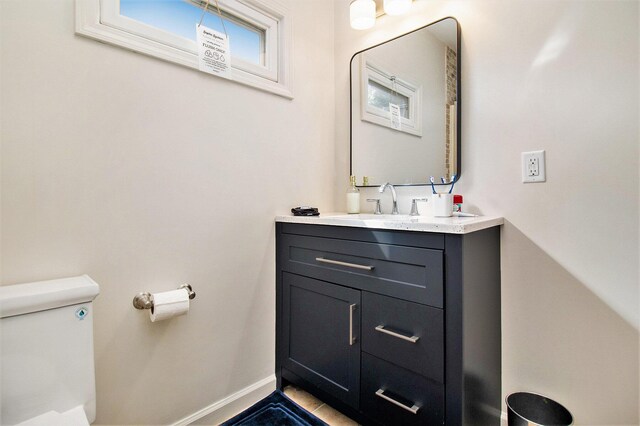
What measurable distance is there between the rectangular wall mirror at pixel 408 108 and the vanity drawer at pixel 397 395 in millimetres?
897

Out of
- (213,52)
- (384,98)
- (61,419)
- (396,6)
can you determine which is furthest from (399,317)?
(396,6)

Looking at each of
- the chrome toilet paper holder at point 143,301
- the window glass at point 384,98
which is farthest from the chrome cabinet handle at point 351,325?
the window glass at point 384,98

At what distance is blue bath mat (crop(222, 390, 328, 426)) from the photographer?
137 centimetres

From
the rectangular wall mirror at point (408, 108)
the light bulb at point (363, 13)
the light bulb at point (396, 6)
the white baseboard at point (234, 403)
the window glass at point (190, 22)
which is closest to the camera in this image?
the window glass at point (190, 22)

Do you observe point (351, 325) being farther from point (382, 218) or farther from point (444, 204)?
point (444, 204)

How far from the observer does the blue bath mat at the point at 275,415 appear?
1.37m

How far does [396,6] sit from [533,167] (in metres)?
1.05

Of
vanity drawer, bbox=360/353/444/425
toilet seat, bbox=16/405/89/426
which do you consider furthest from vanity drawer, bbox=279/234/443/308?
toilet seat, bbox=16/405/89/426

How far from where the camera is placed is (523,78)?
127 cm

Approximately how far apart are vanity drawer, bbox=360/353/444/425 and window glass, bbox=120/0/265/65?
1528 mm

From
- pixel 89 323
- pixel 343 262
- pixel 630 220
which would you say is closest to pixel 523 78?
pixel 630 220

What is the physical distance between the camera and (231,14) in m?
1.51

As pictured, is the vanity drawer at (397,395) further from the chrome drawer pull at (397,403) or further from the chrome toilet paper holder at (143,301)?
the chrome toilet paper holder at (143,301)

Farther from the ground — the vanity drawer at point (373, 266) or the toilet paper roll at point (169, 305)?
the vanity drawer at point (373, 266)
